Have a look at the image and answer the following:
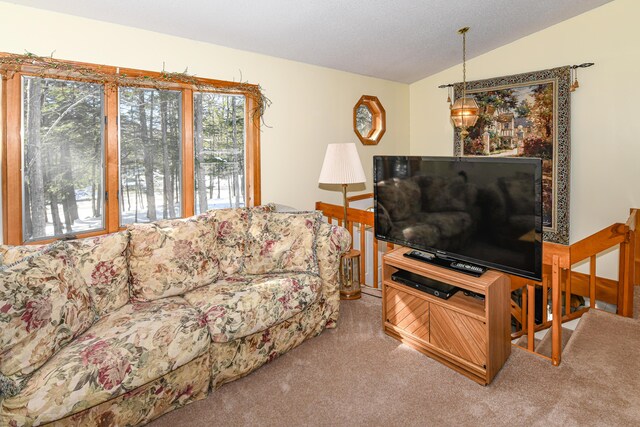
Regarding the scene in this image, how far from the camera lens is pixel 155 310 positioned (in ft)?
6.69

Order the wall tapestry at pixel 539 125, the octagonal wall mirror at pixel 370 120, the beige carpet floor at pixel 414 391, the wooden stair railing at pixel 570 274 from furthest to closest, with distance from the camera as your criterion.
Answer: the octagonal wall mirror at pixel 370 120 < the wall tapestry at pixel 539 125 < the wooden stair railing at pixel 570 274 < the beige carpet floor at pixel 414 391

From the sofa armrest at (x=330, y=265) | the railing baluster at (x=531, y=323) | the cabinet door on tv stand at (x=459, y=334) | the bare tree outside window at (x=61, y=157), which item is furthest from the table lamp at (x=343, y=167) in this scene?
the bare tree outside window at (x=61, y=157)

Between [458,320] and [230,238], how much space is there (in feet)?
5.40

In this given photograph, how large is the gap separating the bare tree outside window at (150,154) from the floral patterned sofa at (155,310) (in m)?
0.56

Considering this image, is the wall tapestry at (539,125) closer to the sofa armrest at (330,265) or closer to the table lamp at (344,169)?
the table lamp at (344,169)

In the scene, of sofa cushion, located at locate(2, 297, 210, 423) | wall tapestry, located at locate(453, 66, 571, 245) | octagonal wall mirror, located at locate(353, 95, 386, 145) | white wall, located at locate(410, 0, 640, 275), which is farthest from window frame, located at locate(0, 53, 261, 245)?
wall tapestry, located at locate(453, 66, 571, 245)

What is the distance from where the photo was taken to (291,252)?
8.57 ft

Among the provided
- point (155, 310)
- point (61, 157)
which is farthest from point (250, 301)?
point (61, 157)

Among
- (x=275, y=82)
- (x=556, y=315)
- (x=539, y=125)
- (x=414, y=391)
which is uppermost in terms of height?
(x=275, y=82)

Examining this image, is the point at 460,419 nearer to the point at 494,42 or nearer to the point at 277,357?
the point at 277,357

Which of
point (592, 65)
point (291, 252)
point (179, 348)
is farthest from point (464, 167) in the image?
point (592, 65)

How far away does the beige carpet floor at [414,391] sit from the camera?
5.82 ft

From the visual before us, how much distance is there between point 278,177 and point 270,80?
93 centimetres

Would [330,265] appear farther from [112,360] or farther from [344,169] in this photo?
[112,360]
